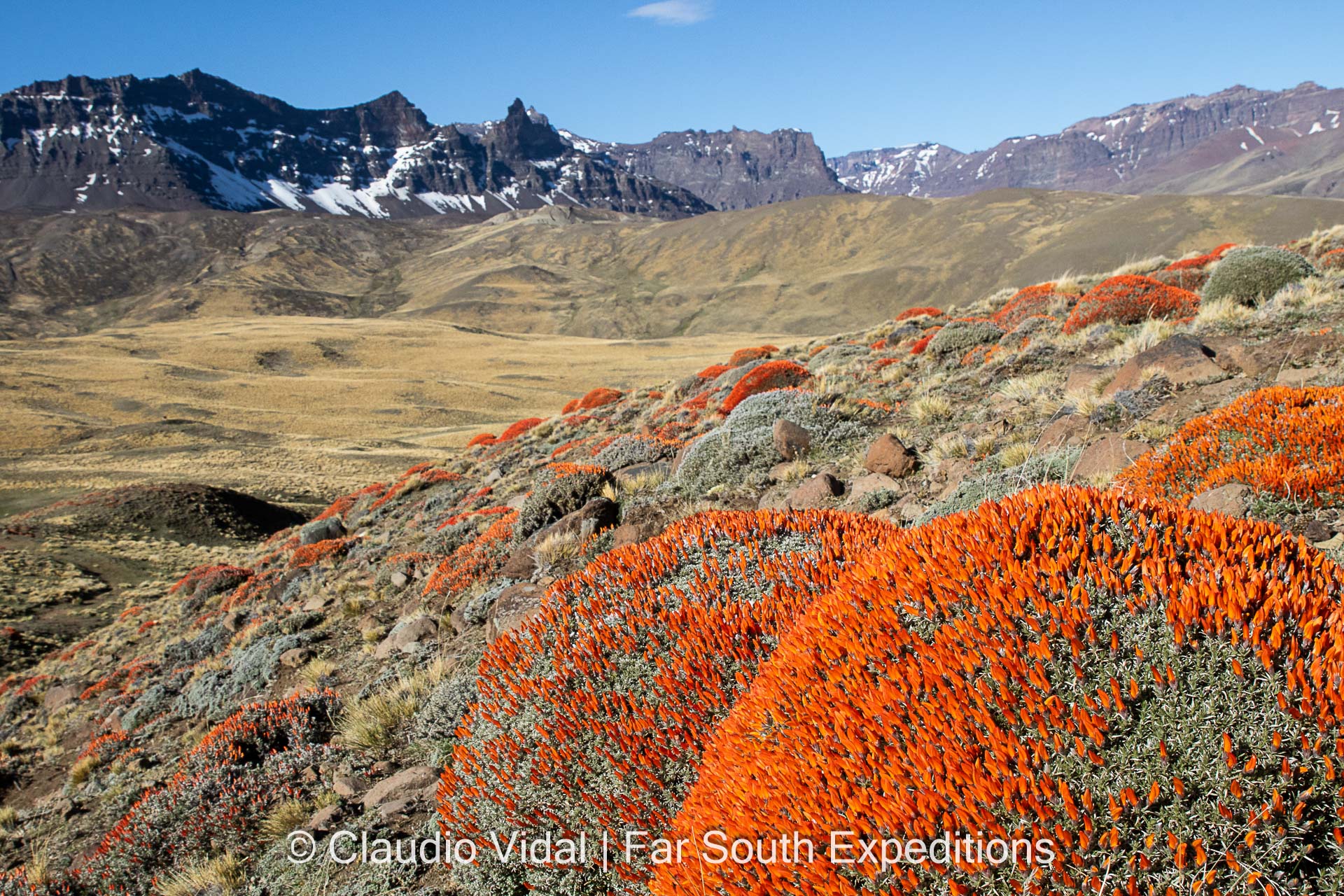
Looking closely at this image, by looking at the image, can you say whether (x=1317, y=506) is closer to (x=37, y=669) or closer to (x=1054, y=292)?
(x=1054, y=292)

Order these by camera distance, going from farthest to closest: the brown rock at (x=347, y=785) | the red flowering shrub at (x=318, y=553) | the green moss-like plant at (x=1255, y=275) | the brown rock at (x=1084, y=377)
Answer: the red flowering shrub at (x=318, y=553) < the green moss-like plant at (x=1255, y=275) < the brown rock at (x=1084, y=377) < the brown rock at (x=347, y=785)

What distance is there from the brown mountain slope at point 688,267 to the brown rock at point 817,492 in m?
122

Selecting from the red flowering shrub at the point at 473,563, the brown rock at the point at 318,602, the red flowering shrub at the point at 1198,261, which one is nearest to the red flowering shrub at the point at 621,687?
the red flowering shrub at the point at 473,563

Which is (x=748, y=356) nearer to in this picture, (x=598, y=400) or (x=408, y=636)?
(x=598, y=400)

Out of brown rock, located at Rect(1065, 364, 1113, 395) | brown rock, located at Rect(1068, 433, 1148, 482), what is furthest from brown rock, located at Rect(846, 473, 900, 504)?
brown rock, located at Rect(1065, 364, 1113, 395)

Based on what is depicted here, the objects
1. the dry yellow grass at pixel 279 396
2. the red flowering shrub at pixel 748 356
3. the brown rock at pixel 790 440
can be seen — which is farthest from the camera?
the dry yellow grass at pixel 279 396

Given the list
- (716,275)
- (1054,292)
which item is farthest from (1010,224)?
(1054,292)

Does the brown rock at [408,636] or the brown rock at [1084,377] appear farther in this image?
the brown rock at [1084,377]

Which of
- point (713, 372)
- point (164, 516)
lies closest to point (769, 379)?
point (713, 372)

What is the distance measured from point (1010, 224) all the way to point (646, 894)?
165983mm

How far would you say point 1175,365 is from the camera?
701cm

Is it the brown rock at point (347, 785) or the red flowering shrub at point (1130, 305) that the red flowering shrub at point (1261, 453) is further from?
the red flowering shrub at point (1130, 305)

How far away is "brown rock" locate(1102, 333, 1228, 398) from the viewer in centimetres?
685

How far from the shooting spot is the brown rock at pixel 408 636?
23.7 feet
